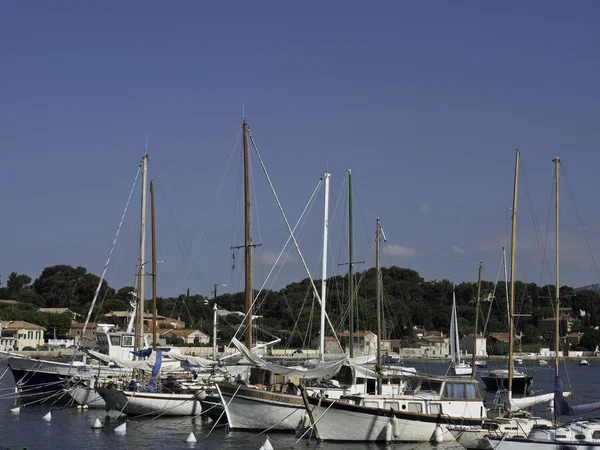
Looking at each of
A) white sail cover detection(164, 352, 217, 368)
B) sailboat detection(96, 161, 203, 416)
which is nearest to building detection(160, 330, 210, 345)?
white sail cover detection(164, 352, 217, 368)

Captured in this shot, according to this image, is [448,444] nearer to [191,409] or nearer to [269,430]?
[269,430]

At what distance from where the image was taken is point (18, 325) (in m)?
147

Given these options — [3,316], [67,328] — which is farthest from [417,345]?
[3,316]

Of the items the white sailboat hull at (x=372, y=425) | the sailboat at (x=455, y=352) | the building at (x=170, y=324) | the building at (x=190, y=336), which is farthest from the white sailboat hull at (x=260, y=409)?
the building at (x=170, y=324)

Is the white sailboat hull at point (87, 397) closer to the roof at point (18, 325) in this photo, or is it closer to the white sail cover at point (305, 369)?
the white sail cover at point (305, 369)

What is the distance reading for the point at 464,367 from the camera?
94562mm

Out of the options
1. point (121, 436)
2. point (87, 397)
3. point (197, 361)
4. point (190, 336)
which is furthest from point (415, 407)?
point (190, 336)

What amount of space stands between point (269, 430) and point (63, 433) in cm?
1039

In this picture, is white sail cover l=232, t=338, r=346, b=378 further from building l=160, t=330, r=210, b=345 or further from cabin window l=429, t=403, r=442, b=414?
building l=160, t=330, r=210, b=345

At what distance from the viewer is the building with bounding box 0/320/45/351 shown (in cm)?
14138

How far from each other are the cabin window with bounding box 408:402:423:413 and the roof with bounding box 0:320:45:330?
121 metres

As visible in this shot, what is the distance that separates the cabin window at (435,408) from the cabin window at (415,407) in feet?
1.52

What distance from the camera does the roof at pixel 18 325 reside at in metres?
145

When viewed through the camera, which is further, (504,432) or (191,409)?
(191,409)
